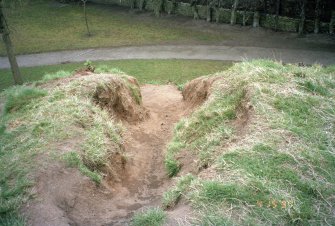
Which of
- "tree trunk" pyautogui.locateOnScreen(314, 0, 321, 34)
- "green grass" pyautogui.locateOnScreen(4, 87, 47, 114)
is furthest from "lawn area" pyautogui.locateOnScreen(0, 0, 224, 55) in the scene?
"green grass" pyautogui.locateOnScreen(4, 87, 47, 114)

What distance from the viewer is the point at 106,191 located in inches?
298

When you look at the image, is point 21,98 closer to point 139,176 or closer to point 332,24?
point 139,176

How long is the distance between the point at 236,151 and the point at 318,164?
4.38 feet

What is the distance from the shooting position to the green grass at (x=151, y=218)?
5695 mm

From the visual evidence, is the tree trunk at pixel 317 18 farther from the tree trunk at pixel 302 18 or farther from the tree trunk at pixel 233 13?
the tree trunk at pixel 233 13

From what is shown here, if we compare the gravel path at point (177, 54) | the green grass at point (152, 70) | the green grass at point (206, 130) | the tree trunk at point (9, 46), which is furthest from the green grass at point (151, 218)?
the gravel path at point (177, 54)

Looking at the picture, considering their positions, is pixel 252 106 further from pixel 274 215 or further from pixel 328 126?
pixel 274 215

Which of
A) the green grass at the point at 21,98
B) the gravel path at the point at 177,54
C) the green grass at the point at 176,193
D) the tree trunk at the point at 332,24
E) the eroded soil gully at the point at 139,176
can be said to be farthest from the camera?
the tree trunk at the point at 332,24

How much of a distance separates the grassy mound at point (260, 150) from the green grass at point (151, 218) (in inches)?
20.2

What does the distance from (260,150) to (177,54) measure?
14402 mm

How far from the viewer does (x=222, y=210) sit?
18.7 feet

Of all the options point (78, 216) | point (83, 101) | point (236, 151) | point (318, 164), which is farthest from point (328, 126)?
point (83, 101)

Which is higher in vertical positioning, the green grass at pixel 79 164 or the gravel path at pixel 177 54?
the green grass at pixel 79 164

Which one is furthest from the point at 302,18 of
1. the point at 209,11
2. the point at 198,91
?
the point at 198,91
